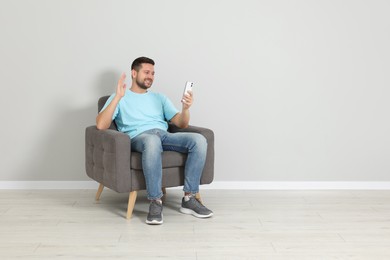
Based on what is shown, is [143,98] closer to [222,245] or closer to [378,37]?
[222,245]

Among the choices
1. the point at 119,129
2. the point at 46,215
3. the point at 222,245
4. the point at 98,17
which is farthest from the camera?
the point at 98,17

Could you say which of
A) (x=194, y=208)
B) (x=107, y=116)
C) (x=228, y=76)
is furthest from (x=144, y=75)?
(x=194, y=208)

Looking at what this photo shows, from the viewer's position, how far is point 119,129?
397cm

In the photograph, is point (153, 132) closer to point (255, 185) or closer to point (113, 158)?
point (113, 158)

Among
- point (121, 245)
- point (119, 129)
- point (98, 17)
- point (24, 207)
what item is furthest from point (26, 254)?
point (98, 17)

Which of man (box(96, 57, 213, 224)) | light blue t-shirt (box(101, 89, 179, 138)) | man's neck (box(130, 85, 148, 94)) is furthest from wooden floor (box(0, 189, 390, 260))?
man's neck (box(130, 85, 148, 94))

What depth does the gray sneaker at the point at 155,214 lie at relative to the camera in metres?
3.43

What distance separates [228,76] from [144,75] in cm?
84

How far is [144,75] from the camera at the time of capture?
3938 millimetres

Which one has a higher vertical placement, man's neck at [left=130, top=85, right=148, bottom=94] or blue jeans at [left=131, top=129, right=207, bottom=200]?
man's neck at [left=130, top=85, right=148, bottom=94]

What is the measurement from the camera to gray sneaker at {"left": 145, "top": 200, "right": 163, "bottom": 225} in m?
3.43

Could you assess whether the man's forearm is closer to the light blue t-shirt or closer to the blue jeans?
the light blue t-shirt

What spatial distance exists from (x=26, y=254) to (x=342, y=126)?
9.14 ft

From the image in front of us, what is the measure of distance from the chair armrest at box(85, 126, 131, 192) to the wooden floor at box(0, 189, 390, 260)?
0.79 ft
